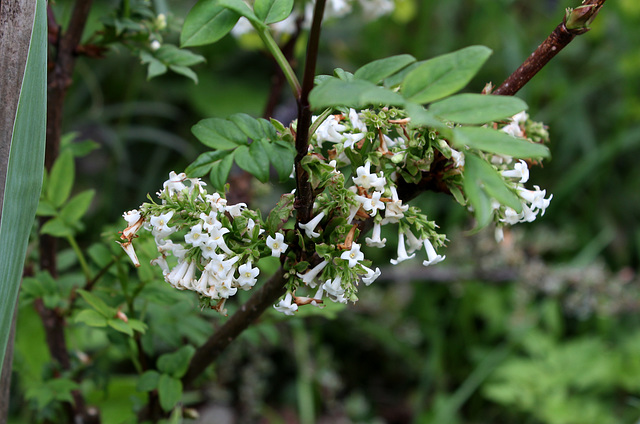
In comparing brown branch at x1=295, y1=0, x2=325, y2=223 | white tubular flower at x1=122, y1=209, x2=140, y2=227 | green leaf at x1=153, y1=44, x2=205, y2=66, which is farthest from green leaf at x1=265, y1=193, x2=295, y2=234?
green leaf at x1=153, y1=44, x2=205, y2=66

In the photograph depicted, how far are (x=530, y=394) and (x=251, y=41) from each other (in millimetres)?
1215

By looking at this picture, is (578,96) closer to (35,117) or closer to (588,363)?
(588,363)

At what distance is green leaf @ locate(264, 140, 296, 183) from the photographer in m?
0.45

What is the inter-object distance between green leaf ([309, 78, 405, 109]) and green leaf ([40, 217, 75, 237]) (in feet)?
1.69

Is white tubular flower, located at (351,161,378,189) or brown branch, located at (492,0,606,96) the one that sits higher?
brown branch, located at (492,0,606,96)

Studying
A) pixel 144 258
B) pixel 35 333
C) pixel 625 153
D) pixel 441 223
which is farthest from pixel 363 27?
pixel 144 258

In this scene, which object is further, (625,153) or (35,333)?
(625,153)

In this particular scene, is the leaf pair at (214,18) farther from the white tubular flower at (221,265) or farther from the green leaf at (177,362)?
the green leaf at (177,362)

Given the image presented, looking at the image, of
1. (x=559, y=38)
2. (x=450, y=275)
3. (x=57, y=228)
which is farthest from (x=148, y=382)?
(x=450, y=275)

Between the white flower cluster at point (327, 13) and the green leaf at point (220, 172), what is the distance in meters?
0.56

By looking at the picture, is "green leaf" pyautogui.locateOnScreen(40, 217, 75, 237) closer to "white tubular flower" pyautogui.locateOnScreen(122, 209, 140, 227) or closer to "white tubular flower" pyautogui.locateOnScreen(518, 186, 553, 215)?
"white tubular flower" pyautogui.locateOnScreen(122, 209, 140, 227)

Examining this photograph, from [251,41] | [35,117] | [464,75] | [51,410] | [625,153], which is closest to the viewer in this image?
[464,75]

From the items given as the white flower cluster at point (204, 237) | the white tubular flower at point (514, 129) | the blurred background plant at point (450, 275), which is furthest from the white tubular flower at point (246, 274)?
the blurred background plant at point (450, 275)

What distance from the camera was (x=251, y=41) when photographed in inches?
60.0
